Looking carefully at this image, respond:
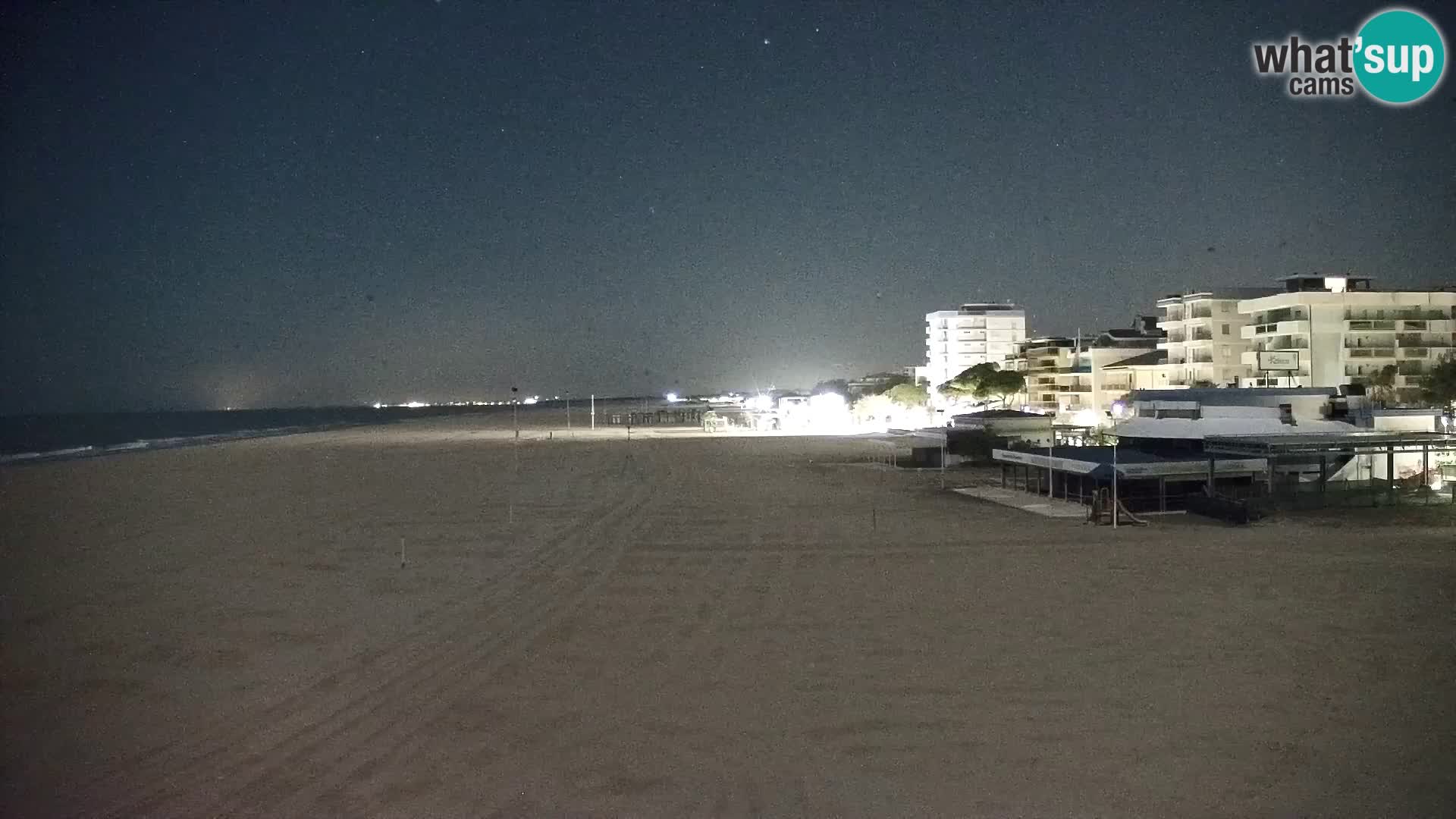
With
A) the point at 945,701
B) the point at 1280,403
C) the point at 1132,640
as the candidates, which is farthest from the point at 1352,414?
the point at 945,701

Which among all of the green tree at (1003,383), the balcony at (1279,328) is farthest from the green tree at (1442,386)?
the green tree at (1003,383)

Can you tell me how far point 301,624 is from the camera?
1051 cm

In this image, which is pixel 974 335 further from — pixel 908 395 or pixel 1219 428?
pixel 1219 428

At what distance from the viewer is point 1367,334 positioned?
40688 mm

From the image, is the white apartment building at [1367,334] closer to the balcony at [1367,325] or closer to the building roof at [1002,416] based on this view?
the balcony at [1367,325]

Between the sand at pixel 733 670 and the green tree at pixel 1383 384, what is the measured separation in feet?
93.7

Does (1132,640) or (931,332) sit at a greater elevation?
(931,332)

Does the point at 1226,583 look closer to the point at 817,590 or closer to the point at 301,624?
the point at 817,590

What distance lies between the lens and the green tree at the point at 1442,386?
33.9 m

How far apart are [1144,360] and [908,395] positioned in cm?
1330

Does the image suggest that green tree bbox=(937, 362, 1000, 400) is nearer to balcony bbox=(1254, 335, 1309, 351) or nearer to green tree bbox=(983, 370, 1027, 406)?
green tree bbox=(983, 370, 1027, 406)

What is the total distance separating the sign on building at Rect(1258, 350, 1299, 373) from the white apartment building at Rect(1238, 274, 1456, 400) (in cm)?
18

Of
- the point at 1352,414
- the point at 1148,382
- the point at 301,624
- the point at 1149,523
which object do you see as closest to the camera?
the point at 301,624

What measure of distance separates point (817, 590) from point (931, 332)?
234ft
